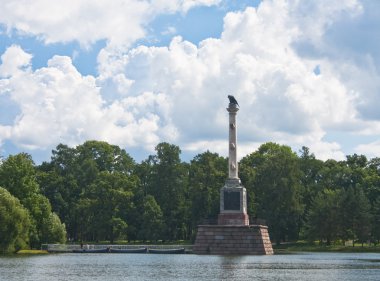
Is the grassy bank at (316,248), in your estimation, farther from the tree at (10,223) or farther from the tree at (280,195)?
the tree at (10,223)

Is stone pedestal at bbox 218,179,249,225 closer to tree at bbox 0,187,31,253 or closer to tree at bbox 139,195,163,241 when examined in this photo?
tree at bbox 0,187,31,253

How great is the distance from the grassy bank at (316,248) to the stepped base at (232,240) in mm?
14224

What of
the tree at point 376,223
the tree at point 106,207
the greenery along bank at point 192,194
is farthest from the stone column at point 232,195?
the tree at point 106,207

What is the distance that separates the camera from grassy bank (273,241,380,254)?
105m

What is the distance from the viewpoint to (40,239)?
99.2 metres

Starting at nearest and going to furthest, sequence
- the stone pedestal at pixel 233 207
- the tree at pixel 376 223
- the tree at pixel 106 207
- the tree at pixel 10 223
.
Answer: the tree at pixel 10 223, the stone pedestal at pixel 233 207, the tree at pixel 376 223, the tree at pixel 106 207

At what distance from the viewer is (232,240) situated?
8662cm

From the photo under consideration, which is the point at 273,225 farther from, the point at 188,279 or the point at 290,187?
the point at 188,279

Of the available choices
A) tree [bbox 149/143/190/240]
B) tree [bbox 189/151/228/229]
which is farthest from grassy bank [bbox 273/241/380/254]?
tree [bbox 149/143/190/240]

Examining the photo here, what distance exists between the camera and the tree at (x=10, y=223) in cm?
7906

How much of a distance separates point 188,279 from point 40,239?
57857mm

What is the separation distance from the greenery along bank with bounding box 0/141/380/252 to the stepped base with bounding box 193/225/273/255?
1940 cm

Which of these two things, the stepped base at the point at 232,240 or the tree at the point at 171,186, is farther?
the tree at the point at 171,186

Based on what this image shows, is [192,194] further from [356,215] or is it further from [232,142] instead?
[232,142]
